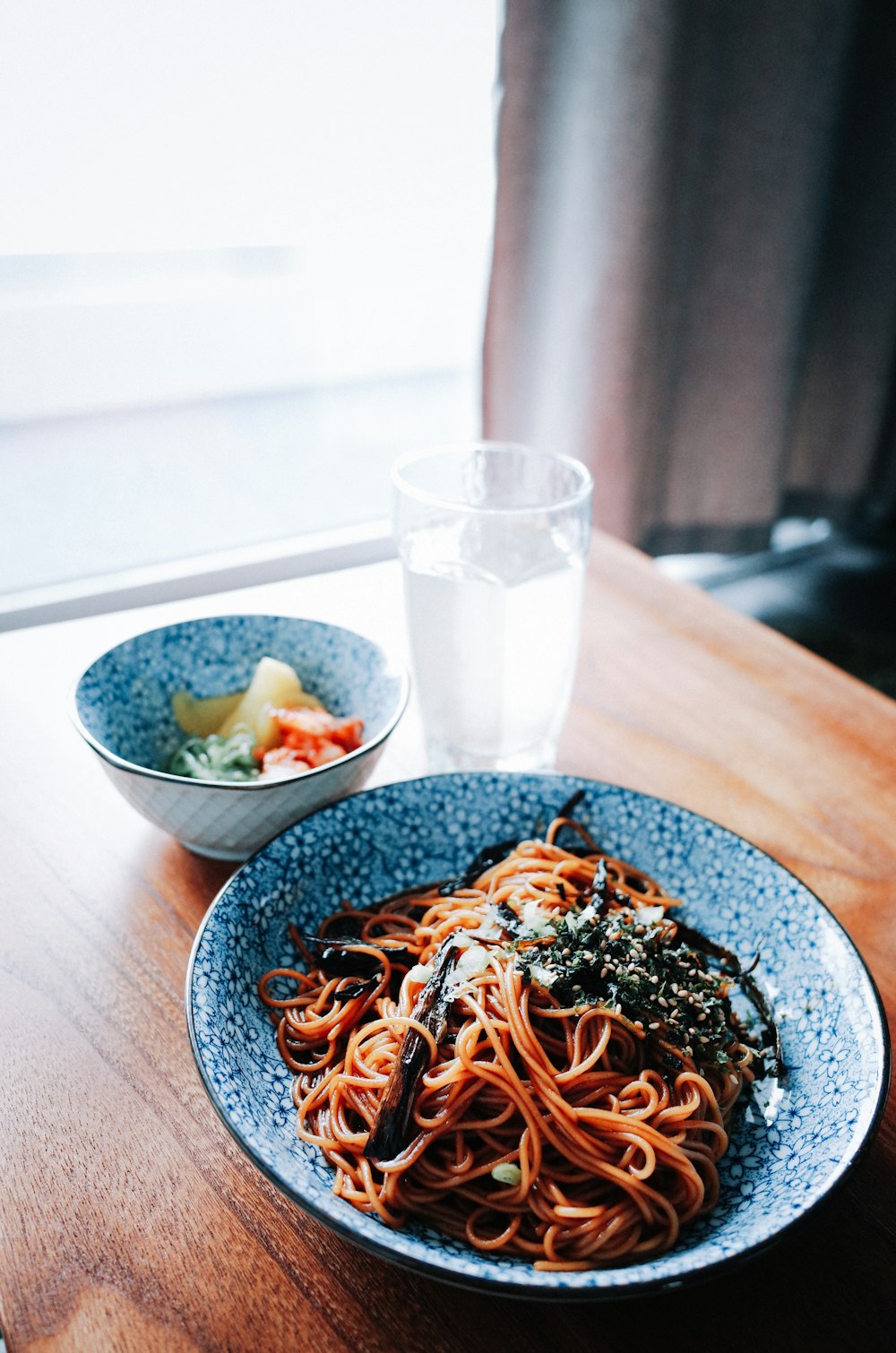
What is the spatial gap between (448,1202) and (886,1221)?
286mm

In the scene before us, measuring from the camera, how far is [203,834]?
2.98ft

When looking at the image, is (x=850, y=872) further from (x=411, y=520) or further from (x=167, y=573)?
(x=167, y=573)

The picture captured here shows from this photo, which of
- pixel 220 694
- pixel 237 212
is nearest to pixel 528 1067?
pixel 220 694

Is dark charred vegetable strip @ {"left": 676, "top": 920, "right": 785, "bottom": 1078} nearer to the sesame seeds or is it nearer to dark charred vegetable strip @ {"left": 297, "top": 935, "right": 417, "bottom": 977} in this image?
the sesame seeds

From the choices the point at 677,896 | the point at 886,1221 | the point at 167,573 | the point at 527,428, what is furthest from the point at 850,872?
the point at 527,428

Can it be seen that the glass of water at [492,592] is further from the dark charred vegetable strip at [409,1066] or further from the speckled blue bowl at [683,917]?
the dark charred vegetable strip at [409,1066]

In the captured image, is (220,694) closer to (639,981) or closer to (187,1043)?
(187,1043)

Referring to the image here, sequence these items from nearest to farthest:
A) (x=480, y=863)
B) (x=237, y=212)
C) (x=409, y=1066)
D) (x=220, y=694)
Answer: (x=409, y=1066)
(x=480, y=863)
(x=220, y=694)
(x=237, y=212)

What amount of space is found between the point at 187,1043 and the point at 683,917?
1.40 feet

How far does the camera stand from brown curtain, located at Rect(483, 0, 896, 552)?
2006 millimetres

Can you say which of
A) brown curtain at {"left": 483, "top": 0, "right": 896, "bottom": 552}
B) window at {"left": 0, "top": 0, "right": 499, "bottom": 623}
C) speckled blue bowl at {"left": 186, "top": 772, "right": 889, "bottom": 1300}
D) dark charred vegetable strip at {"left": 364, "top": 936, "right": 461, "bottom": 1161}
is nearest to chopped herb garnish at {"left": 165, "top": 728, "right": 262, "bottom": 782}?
speckled blue bowl at {"left": 186, "top": 772, "right": 889, "bottom": 1300}

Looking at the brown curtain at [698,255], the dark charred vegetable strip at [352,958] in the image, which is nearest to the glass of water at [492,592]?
the dark charred vegetable strip at [352,958]

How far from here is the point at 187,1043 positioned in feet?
2.55

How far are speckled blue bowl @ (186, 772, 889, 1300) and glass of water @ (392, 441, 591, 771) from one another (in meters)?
0.13
